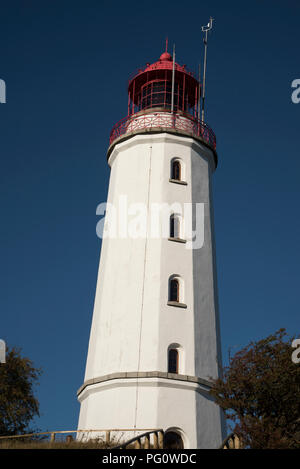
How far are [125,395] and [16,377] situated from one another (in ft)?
24.2

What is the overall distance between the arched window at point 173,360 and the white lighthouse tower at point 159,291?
2.0 inches

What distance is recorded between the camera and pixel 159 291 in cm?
3206

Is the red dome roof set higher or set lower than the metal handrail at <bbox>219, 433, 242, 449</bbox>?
higher

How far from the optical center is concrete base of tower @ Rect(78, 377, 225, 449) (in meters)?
28.8

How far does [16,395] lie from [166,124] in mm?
18719

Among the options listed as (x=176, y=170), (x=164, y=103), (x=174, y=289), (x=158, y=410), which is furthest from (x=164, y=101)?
(x=158, y=410)

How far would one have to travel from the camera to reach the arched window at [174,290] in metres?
32.6

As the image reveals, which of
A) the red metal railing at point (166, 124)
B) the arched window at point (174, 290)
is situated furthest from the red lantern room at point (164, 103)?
the arched window at point (174, 290)

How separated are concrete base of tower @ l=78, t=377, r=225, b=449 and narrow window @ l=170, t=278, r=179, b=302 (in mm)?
4740

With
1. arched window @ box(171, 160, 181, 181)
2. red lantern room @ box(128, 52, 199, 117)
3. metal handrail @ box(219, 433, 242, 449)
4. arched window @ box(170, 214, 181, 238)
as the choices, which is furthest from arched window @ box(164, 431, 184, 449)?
red lantern room @ box(128, 52, 199, 117)

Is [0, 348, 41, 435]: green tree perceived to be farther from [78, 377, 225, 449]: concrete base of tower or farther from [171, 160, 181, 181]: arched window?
[171, 160, 181, 181]: arched window

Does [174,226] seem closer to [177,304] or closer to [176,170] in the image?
[176,170]
